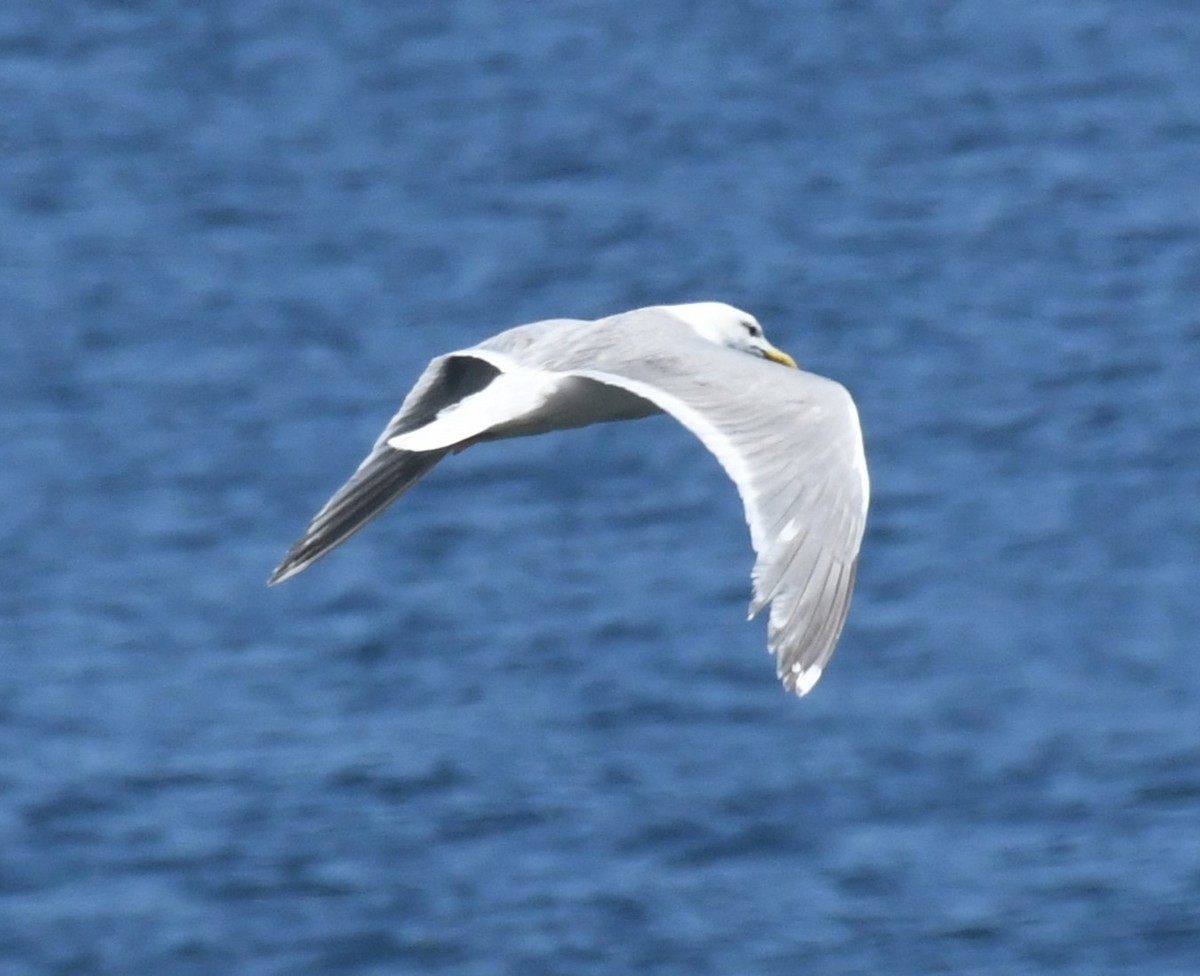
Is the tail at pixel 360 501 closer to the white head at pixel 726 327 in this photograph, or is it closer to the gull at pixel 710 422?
the gull at pixel 710 422

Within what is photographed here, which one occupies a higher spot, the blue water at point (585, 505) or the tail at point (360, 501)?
the tail at point (360, 501)

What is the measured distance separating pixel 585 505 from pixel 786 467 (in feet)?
26.8

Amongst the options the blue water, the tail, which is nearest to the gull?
the tail

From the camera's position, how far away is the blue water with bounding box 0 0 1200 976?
12.5m

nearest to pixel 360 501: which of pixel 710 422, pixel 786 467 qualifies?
pixel 710 422

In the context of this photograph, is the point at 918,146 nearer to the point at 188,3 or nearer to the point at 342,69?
the point at 342,69

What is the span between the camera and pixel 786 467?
276 inches

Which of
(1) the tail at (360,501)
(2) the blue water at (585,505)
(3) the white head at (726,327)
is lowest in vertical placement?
(2) the blue water at (585,505)

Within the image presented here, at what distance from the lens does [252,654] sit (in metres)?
14.4

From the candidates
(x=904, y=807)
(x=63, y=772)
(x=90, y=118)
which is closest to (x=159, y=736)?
(x=63, y=772)

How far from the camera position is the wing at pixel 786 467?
6559 mm

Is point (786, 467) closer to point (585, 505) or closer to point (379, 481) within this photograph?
Result: point (379, 481)

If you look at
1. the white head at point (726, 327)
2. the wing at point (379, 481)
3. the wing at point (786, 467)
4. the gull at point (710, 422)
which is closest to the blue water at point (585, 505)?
the white head at point (726, 327)

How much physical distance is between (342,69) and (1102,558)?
7.94 metres
